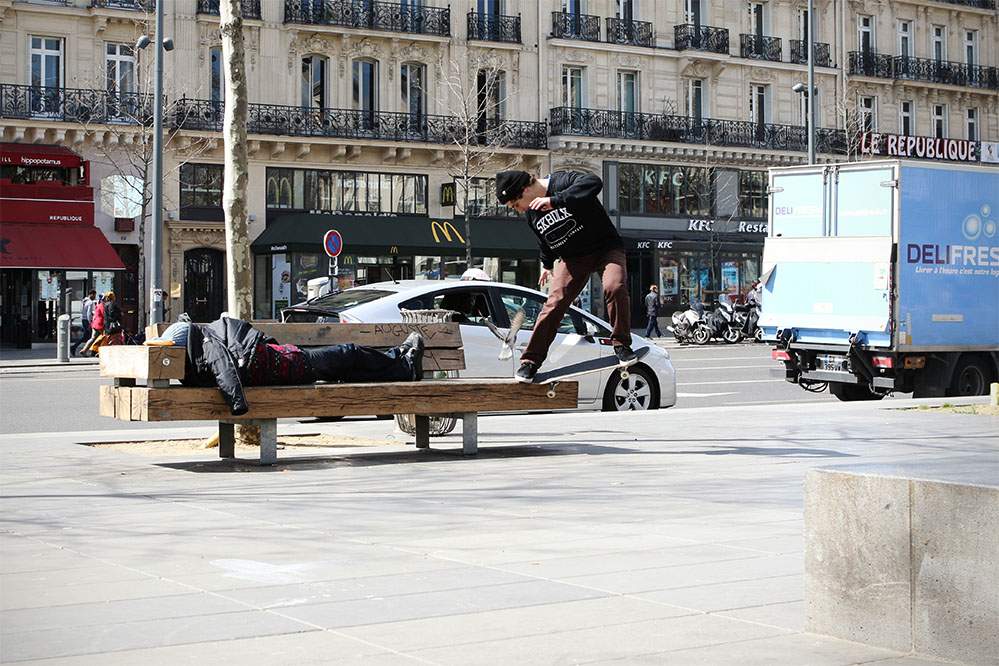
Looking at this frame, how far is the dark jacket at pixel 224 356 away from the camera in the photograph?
31.1ft

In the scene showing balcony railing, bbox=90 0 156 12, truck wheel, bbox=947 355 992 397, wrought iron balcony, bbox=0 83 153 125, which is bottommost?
truck wheel, bbox=947 355 992 397

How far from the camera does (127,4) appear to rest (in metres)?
40.9

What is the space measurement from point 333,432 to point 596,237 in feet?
13.3

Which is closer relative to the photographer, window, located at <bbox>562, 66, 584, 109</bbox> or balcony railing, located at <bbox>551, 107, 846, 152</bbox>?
balcony railing, located at <bbox>551, 107, 846, 152</bbox>

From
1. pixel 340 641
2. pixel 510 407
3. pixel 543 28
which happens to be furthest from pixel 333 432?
pixel 543 28

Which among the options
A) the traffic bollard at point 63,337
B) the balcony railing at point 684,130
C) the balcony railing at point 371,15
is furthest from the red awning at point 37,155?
the balcony railing at point 684,130

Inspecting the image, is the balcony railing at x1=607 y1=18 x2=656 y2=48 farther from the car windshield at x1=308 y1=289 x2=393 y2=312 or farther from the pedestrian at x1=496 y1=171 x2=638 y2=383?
the pedestrian at x1=496 y1=171 x2=638 y2=383

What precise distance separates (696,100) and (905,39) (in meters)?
11.6

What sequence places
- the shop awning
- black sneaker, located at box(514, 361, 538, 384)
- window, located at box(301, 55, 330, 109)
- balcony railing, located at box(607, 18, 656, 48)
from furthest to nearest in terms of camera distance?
balcony railing, located at box(607, 18, 656, 48) < window, located at box(301, 55, 330, 109) < the shop awning < black sneaker, located at box(514, 361, 538, 384)

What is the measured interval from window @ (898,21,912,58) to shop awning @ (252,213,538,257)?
801 inches

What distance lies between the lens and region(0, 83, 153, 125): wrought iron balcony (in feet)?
131

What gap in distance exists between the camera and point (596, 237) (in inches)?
400

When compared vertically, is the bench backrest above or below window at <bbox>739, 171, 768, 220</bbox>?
below

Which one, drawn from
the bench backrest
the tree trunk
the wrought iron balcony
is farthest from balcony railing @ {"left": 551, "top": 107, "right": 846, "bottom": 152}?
the bench backrest
